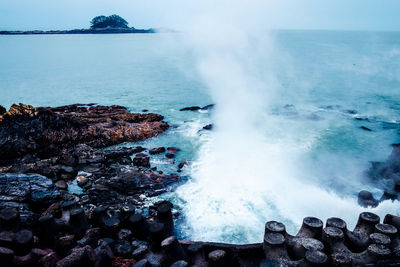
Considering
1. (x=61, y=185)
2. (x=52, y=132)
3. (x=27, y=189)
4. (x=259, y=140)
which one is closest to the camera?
(x=27, y=189)

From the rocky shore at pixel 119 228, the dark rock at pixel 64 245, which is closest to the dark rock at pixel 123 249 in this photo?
the rocky shore at pixel 119 228

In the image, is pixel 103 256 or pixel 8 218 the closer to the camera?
pixel 103 256

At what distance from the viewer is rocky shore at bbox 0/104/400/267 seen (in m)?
5.08

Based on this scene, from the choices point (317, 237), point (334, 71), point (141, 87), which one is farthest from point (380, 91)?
point (317, 237)

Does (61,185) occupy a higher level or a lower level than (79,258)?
lower

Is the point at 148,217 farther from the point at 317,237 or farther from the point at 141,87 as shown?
the point at 141,87

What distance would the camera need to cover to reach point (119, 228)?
635 centimetres

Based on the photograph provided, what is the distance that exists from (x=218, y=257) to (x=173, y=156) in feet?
25.8

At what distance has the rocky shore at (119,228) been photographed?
5.08 m

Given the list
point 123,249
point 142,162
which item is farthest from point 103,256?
point 142,162

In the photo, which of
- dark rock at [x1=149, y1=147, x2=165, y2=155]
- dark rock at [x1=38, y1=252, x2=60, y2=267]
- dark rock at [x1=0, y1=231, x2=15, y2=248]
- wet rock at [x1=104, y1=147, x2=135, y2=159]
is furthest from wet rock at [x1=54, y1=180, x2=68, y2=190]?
dark rock at [x1=38, y1=252, x2=60, y2=267]

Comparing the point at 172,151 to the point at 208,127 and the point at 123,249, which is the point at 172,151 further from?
the point at 123,249

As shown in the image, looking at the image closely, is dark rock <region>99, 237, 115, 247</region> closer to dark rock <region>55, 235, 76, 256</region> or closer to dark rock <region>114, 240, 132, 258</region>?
dark rock <region>114, 240, 132, 258</region>

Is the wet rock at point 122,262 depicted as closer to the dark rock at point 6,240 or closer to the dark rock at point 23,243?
the dark rock at point 23,243
